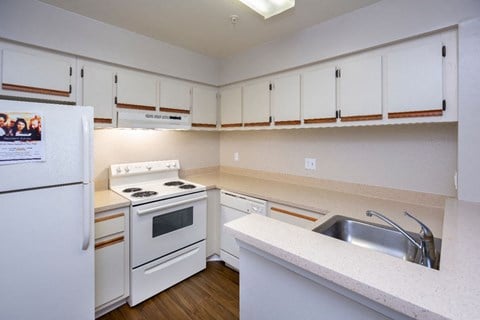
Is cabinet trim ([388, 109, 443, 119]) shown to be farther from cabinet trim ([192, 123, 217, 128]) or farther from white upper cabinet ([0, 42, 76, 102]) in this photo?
white upper cabinet ([0, 42, 76, 102])

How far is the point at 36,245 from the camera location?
1387mm

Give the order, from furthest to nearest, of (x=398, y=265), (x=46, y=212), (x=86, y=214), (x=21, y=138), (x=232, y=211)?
(x=232, y=211) → (x=86, y=214) → (x=46, y=212) → (x=21, y=138) → (x=398, y=265)

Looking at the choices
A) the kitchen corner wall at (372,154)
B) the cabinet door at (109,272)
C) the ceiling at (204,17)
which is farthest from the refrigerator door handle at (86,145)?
the kitchen corner wall at (372,154)

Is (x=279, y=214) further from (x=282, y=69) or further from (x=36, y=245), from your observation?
(x=36, y=245)

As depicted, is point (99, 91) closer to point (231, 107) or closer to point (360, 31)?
point (231, 107)

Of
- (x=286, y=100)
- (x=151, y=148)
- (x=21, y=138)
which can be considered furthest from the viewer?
(x=151, y=148)

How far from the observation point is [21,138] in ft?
4.29

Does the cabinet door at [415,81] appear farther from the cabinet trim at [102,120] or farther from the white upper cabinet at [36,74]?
the white upper cabinet at [36,74]

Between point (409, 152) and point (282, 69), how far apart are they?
1.32 m

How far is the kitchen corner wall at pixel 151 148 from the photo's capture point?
2.30 m

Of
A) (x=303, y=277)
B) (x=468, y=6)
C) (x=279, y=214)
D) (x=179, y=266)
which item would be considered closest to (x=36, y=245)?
(x=179, y=266)

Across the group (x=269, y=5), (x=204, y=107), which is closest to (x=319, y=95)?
(x=269, y=5)

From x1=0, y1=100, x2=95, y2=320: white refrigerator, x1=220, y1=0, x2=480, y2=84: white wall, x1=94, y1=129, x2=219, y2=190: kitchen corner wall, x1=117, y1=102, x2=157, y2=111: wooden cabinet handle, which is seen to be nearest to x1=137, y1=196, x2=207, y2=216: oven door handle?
x1=0, y1=100, x2=95, y2=320: white refrigerator

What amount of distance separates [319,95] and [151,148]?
188 centimetres
